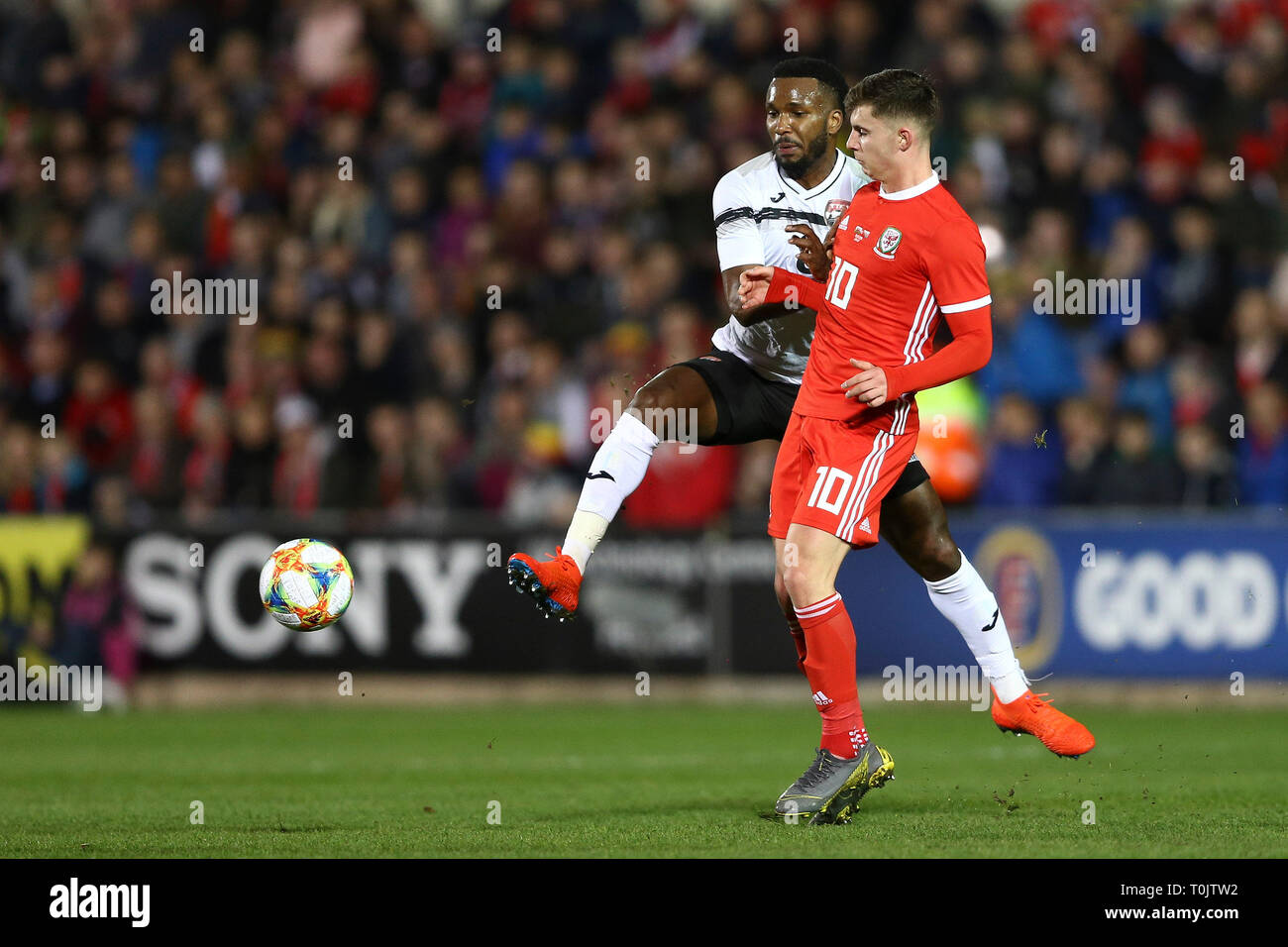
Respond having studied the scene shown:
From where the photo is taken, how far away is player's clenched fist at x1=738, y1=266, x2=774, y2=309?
7270 millimetres

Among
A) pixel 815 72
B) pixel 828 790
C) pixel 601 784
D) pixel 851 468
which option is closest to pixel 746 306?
pixel 851 468

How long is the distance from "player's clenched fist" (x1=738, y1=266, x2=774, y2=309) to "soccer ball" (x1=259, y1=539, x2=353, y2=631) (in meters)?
2.24

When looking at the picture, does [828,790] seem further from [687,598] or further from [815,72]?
[687,598]

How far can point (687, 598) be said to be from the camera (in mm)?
14023

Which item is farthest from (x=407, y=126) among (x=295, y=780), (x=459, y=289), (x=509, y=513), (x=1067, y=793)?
(x=1067, y=793)

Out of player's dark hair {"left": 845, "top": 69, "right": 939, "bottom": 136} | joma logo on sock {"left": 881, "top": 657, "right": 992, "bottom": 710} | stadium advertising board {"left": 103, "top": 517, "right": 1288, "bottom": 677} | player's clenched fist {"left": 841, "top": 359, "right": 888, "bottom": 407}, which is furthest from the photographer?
joma logo on sock {"left": 881, "top": 657, "right": 992, "bottom": 710}

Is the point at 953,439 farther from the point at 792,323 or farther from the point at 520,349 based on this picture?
the point at 792,323

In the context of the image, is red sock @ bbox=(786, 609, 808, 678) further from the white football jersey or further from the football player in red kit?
the white football jersey

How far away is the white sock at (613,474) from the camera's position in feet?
25.3

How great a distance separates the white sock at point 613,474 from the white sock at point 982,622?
130cm

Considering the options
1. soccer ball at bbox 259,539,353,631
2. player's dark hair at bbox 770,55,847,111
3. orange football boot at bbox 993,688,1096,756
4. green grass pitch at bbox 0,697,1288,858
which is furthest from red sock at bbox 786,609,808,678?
player's dark hair at bbox 770,55,847,111

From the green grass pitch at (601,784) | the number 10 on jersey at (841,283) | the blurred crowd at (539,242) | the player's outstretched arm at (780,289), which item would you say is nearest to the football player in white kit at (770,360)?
the player's outstretched arm at (780,289)
